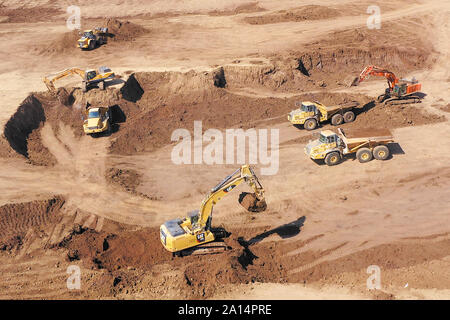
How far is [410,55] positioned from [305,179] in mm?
23053

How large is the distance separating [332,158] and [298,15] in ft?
87.7

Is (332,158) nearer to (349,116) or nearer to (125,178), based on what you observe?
(349,116)

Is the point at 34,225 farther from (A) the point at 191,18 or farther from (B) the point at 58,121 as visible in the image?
(A) the point at 191,18

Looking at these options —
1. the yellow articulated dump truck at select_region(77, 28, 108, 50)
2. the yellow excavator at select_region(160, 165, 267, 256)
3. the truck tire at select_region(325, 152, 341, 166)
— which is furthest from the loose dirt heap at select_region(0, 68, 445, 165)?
the yellow excavator at select_region(160, 165, 267, 256)

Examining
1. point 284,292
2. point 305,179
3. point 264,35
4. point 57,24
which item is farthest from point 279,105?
point 57,24

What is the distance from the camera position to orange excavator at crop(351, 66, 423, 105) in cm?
3155

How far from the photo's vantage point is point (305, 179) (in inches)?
1003

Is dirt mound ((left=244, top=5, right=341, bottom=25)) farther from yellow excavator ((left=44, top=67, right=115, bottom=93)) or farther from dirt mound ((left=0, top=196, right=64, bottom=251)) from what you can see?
dirt mound ((left=0, top=196, right=64, bottom=251))

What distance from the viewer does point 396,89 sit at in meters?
32.0

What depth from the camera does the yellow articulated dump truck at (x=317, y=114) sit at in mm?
30016

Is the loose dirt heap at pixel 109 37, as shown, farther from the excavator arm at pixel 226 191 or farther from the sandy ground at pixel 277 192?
the excavator arm at pixel 226 191

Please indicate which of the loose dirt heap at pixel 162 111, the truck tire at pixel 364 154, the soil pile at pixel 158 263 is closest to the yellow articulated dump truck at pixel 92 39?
the loose dirt heap at pixel 162 111

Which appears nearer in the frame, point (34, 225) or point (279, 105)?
point (34, 225)

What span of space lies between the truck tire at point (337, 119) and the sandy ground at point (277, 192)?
2.82 m
